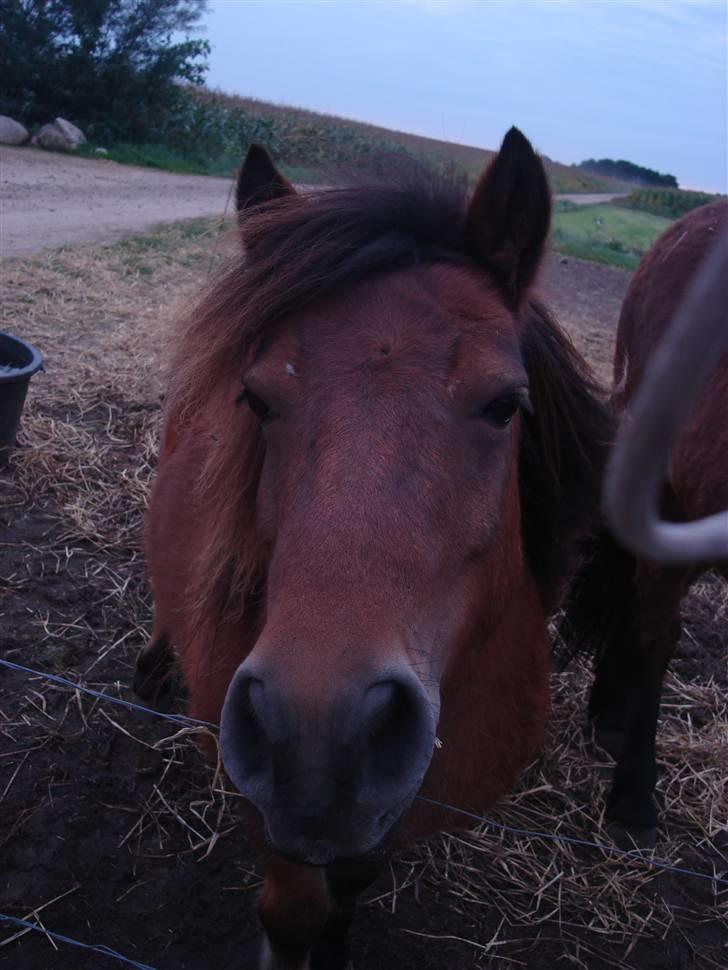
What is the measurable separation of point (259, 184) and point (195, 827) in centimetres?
229

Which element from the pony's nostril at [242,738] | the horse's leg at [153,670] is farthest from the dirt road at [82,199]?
the pony's nostril at [242,738]

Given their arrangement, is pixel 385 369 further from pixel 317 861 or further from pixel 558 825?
pixel 558 825

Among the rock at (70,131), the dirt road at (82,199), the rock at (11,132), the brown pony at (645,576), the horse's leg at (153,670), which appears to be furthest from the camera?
the rock at (70,131)

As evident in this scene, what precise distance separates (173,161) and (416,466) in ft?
74.2

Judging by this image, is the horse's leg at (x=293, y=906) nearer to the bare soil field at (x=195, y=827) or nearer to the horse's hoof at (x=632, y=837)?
the bare soil field at (x=195, y=827)

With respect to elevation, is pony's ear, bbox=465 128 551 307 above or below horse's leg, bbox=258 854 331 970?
above

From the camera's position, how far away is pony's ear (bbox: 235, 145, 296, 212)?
2311mm

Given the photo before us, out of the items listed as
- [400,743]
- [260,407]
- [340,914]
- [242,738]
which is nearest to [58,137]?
[260,407]

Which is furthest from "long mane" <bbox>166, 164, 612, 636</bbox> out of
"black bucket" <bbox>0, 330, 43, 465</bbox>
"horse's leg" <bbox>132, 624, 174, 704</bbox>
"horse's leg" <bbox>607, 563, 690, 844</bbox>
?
"black bucket" <bbox>0, 330, 43, 465</bbox>

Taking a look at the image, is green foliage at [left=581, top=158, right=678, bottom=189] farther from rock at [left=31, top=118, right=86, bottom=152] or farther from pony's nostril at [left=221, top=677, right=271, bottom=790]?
pony's nostril at [left=221, top=677, right=271, bottom=790]

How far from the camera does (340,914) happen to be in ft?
8.30

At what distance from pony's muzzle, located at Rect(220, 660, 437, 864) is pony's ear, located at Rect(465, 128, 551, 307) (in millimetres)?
1226

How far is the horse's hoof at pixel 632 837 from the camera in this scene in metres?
3.34

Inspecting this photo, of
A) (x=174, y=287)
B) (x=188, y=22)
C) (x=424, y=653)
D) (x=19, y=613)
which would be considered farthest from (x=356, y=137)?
(x=424, y=653)
